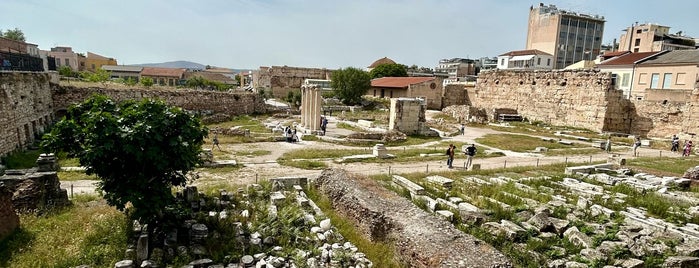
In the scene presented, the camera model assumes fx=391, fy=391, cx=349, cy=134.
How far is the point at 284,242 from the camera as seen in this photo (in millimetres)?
9508

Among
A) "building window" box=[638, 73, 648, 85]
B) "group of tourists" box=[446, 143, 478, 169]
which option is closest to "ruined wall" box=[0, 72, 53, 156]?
"group of tourists" box=[446, 143, 478, 169]

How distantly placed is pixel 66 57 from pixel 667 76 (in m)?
97.2

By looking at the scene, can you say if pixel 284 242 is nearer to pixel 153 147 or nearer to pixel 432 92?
pixel 153 147

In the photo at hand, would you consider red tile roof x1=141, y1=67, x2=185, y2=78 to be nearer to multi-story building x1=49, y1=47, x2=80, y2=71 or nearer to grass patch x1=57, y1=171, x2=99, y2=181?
multi-story building x1=49, y1=47, x2=80, y2=71

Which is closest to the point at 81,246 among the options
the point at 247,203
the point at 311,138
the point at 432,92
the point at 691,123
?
the point at 247,203

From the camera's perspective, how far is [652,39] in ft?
212

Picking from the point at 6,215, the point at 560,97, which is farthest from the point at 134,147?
the point at 560,97

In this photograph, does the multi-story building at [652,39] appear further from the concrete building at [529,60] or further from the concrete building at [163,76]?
the concrete building at [163,76]

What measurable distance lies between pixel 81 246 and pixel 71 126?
9.01 feet

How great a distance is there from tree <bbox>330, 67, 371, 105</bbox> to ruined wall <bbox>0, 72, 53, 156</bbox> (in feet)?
103

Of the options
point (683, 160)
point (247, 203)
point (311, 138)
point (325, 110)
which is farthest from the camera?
point (325, 110)

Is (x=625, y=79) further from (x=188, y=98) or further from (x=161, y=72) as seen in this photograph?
(x=161, y=72)

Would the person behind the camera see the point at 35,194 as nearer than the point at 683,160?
Yes

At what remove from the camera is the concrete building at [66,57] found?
77.5 m
